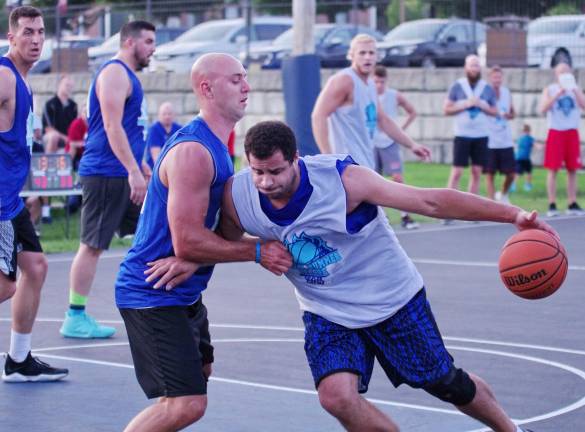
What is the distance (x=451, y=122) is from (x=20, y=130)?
58.1 ft

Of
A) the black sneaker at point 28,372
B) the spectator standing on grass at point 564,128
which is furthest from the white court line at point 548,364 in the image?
the spectator standing on grass at point 564,128

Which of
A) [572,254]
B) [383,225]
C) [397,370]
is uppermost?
[383,225]

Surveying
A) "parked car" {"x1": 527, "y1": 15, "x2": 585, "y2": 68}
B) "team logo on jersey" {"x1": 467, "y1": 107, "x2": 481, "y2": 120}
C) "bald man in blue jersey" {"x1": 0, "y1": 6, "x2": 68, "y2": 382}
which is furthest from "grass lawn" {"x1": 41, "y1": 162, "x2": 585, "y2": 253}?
"bald man in blue jersey" {"x1": 0, "y1": 6, "x2": 68, "y2": 382}

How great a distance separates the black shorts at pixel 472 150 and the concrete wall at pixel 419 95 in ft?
18.7

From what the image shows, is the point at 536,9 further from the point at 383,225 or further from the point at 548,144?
the point at 383,225

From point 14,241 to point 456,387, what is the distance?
3108 mm

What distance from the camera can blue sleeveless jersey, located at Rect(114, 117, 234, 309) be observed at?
5738 mm

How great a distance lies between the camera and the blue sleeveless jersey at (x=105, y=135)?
9.55 metres

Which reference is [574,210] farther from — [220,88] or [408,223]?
[220,88]

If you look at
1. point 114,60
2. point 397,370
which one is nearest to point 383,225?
point 397,370

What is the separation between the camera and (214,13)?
107 feet

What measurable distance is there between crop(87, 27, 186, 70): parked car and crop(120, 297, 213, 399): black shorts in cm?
2621

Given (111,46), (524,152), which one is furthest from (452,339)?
(111,46)

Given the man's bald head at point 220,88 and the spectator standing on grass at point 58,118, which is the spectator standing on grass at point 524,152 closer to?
the spectator standing on grass at point 58,118
